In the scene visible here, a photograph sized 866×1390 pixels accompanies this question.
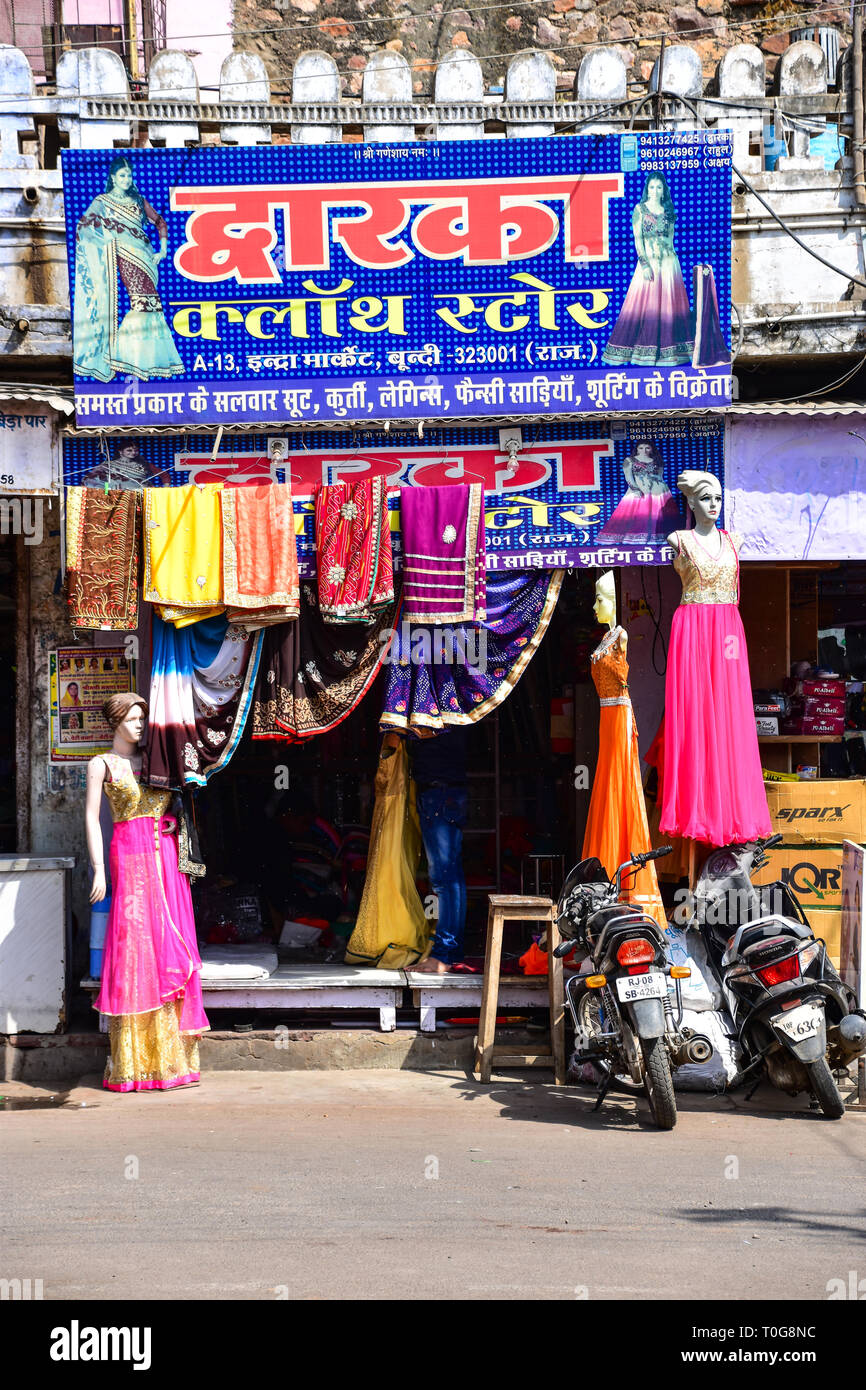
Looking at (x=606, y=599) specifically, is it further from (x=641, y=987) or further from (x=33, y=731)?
(x=33, y=731)

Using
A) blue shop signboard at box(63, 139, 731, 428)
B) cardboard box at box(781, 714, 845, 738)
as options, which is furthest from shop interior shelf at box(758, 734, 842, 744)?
blue shop signboard at box(63, 139, 731, 428)

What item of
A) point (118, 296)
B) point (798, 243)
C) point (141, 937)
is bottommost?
point (141, 937)

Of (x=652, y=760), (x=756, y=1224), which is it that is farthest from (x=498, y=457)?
(x=756, y=1224)

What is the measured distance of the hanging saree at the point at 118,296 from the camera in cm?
714

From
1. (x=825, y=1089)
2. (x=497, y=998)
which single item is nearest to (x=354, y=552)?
(x=497, y=998)

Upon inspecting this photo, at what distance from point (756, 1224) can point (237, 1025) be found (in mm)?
3475

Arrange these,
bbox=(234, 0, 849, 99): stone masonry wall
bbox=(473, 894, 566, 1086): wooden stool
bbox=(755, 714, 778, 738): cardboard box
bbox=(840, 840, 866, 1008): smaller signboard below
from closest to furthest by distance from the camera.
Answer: bbox=(840, 840, 866, 1008): smaller signboard below < bbox=(473, 894, 566, 1086): wooden stool < bbox=(755, 714, 778, 738): cardboard box < bbox=(234, 0, 849, 99): stone masonry wall

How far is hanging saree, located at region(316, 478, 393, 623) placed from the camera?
6.95 metres

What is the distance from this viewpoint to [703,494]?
6.95 meters

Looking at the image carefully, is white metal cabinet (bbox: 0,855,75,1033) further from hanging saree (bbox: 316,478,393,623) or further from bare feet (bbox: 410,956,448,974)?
hanging saree (bbox: 316,478,393,623)

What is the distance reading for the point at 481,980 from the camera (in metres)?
7.12

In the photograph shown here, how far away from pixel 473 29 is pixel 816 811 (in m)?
8.88

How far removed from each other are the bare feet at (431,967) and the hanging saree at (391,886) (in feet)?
0.47

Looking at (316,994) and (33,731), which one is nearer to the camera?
(316,994)
